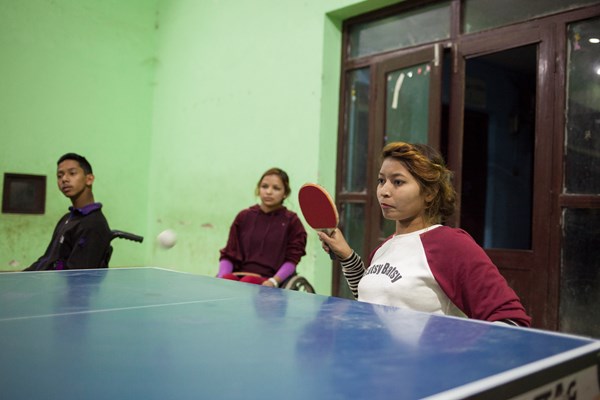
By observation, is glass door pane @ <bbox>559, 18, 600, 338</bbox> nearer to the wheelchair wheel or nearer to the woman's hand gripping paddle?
the wheelchair wheel

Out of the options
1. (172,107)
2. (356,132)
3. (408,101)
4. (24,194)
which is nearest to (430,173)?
(408,101)

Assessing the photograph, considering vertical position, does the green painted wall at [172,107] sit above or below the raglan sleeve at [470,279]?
above

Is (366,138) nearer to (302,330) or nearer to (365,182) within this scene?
(365,182)

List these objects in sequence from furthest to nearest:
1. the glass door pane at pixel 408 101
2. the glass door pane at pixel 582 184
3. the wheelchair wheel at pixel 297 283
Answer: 1. the glass door pane at pixel 408 101
2. the wheelchair wheel at pixel 297 283
3. the glass door pane at pixel 582 184

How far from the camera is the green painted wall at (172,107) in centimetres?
429

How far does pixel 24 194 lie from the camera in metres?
5.43

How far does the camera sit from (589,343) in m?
1.00

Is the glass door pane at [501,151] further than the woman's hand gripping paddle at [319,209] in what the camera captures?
Yes

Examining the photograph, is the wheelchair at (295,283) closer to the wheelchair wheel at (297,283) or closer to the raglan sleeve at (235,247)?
the wheelchair wheel at (297,283)

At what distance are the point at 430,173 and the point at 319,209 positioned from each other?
418mm

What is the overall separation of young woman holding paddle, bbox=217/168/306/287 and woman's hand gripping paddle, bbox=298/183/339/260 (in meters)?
1.24

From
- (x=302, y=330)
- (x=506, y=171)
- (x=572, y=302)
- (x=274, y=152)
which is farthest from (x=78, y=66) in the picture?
(x=302, y=330)

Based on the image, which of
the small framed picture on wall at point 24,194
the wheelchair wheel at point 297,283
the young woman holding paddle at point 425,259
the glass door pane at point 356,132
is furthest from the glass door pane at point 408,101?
the small framed picture on wall at point 24,194

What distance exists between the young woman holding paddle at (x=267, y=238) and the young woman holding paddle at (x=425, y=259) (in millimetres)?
1372
